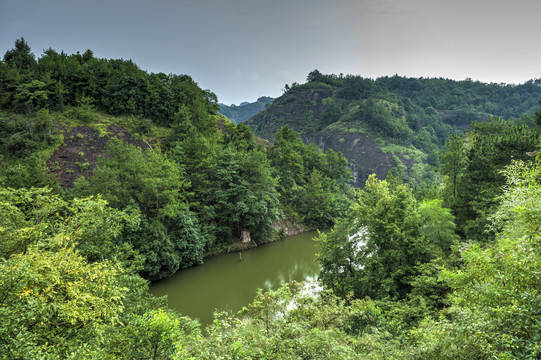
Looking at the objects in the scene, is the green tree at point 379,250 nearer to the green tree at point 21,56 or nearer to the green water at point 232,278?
the green water at point 232,278

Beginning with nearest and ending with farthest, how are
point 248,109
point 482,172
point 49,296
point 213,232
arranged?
point 49,296 → point 482,172 → point 213,232 → point 248,109

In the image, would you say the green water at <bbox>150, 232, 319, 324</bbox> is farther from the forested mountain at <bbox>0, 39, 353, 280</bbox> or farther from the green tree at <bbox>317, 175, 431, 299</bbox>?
the green tree at <bbox>317, 175, 431, 299</bbox>

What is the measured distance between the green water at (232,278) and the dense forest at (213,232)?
44.8 inches

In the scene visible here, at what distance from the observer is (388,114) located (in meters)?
68.7

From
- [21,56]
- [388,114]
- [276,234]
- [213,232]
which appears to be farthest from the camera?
[388,114]

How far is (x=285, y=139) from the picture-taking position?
37.8 metres

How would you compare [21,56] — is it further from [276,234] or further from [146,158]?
[276,234]

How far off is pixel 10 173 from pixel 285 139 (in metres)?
30.3

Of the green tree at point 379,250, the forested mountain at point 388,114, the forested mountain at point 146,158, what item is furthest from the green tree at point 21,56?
the forested mountain at point 388,114

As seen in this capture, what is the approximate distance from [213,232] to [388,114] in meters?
65.6

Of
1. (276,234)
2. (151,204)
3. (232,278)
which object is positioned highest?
(151,204)

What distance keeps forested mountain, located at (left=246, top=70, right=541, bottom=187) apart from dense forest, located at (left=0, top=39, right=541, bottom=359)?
2516 centimetres

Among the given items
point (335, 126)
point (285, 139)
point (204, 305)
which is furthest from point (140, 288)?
point (335, 126)

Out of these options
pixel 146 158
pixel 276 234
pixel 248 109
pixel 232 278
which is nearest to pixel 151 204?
pixel 146 158
